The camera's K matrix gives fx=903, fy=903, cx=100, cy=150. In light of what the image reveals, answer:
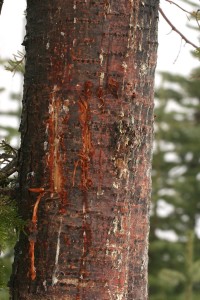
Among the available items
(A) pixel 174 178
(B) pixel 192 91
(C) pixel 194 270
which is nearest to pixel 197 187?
(A) pixel 174 178

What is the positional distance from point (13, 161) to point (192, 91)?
13.3m

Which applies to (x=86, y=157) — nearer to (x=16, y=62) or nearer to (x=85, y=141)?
(x=85, y=141)

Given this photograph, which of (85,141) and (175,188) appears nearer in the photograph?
(85,141)

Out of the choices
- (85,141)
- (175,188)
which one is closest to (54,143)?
(85,141)

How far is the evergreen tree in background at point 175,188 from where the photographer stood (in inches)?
505

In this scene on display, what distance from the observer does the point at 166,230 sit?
1384 cm

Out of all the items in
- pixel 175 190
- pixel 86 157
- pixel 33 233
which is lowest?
pixel 33 233

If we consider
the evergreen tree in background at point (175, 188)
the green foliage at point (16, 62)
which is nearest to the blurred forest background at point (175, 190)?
the evergreen tree in background at point (175, 188)

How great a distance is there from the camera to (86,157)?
2.67 metres

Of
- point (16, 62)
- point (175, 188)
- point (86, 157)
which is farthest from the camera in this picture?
point (175, 188)

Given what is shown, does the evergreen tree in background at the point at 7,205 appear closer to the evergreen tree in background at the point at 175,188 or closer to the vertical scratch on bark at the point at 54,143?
the vertical scratch on bark at the point at 54,143

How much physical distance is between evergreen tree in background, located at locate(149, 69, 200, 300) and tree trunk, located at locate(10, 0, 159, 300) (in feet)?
27.4

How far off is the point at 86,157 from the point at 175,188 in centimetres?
1130

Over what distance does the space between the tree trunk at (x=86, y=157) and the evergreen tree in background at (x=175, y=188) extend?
8.35 m
